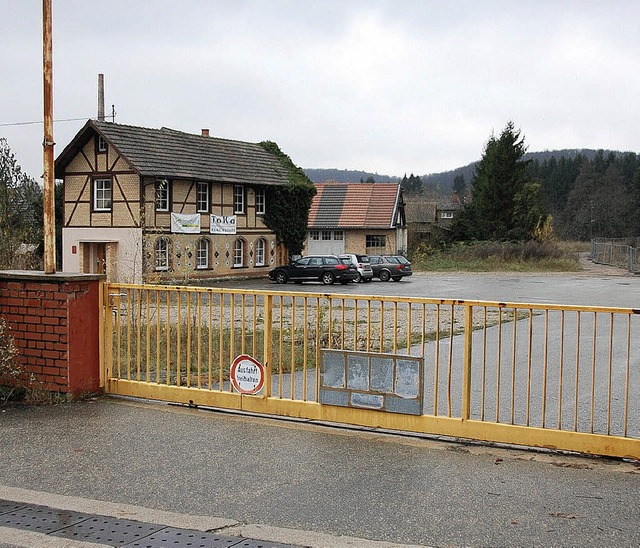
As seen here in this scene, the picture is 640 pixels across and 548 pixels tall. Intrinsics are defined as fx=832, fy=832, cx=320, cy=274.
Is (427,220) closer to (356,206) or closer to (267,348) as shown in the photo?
(356,206)

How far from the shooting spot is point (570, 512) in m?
5.38

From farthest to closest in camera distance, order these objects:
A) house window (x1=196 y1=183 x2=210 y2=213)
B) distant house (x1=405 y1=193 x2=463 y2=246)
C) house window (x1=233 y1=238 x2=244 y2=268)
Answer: distant house (x1=405 y1=193 x2=463 y2=246) < house window (x1=233 y1=238 x2=244 y2=268) < house window (x1=196 y1=183 x2=210 y2=213)

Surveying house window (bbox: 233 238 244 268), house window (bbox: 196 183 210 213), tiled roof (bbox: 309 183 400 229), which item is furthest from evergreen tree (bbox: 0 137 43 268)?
tiled roof (bbox: 309 183 400 229)

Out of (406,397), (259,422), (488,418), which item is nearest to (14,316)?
(259,422)

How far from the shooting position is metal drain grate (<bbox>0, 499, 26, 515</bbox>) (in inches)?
216

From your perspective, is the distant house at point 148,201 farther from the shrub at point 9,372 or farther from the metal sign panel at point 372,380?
the metal sign panel at point 372,380

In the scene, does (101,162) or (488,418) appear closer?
(488,418)

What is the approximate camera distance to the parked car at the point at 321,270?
39969mm

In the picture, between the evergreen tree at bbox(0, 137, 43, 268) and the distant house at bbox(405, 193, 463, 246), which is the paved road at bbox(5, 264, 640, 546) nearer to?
the evergreen tree at bbox(0, 137, 43, 268)

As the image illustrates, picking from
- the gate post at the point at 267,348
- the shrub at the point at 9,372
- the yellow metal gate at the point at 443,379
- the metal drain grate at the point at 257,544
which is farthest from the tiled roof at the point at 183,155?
the metal drain grate at the point at 257,544

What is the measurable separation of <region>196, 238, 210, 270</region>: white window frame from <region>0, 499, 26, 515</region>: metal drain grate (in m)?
35.2

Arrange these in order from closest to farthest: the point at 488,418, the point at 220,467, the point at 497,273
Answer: the point at 220,467, the point at 488,418, the point at 497,273

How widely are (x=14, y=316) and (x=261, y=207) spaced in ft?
122

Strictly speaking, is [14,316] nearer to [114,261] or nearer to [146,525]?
[146,525]
